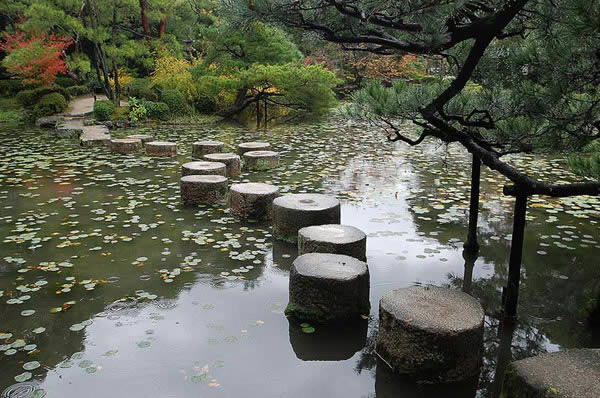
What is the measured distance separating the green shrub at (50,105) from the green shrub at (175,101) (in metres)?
3.89

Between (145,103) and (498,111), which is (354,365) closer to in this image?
(498,111)

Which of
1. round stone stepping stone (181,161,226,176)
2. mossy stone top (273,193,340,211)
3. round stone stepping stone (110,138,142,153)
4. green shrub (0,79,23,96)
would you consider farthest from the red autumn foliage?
mossy stone top (273,193,340,211)

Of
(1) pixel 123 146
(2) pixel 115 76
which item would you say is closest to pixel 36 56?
(2) pixel 115 76

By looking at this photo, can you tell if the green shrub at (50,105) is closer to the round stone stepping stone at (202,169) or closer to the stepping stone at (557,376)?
the round stone stepping stone at (202,169)

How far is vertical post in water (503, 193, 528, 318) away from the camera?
3768mm

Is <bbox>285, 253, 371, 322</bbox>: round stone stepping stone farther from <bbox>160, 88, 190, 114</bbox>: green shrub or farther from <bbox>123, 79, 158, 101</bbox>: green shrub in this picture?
<bbox>123, 79, 158, 101</bbox>: green shrub

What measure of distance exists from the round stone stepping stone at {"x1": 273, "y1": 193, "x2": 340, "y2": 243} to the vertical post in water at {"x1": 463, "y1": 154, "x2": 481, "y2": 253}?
5.06ft

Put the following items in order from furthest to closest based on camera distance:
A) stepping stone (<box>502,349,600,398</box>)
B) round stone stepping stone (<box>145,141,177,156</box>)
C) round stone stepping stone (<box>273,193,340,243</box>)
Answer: round stone stepping stone (<box>145,141,177,156</box>), round stone stepping stone (<box>273,193,340,243</box>), stepping stone (<box>502,349,600,398</box>)

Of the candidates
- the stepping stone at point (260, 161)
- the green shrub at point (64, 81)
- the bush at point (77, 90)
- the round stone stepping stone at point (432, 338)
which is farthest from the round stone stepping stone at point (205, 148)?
the green shrub at point (64, 81)

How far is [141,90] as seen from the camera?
60.0 ft

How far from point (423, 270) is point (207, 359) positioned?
8.51 feet

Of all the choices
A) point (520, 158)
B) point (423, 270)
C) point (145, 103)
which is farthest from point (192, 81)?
point (423, 270)

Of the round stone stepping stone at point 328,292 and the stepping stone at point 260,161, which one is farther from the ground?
the stepping stone at point 260,161

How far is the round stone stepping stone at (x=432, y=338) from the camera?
3.18 meters
